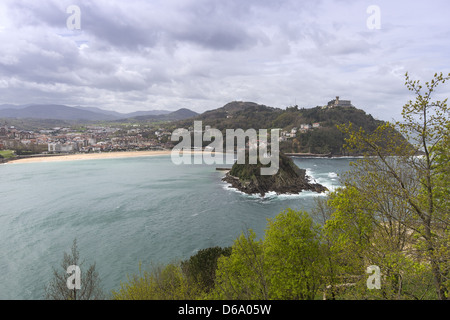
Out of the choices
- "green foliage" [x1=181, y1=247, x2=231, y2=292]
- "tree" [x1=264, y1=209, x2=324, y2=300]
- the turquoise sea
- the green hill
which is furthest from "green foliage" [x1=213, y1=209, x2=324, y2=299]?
the green hill

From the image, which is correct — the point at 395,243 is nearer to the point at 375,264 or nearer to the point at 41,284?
the point at 375,264

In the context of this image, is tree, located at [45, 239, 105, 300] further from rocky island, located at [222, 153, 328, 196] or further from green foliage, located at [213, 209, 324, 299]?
rocky island, located at [222, 153, 328, 196]

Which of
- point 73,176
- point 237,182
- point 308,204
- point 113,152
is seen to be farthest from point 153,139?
point 308,204

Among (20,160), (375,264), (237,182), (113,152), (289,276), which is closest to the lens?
Answer: (375,264)

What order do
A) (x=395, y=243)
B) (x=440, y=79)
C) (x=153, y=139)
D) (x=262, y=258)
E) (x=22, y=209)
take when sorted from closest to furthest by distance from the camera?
1. (x=440, y=79)
2. (x=395, y=243)
3. (x=262, y=258)
4. (x=22, y=209)
5. (x=153, y=139)

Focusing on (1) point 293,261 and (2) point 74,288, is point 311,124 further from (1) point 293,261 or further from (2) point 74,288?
(2) point 74,288

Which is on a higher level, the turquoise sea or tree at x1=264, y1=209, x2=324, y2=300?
tree at x1=264, y1=209, x2=324, y2=300
